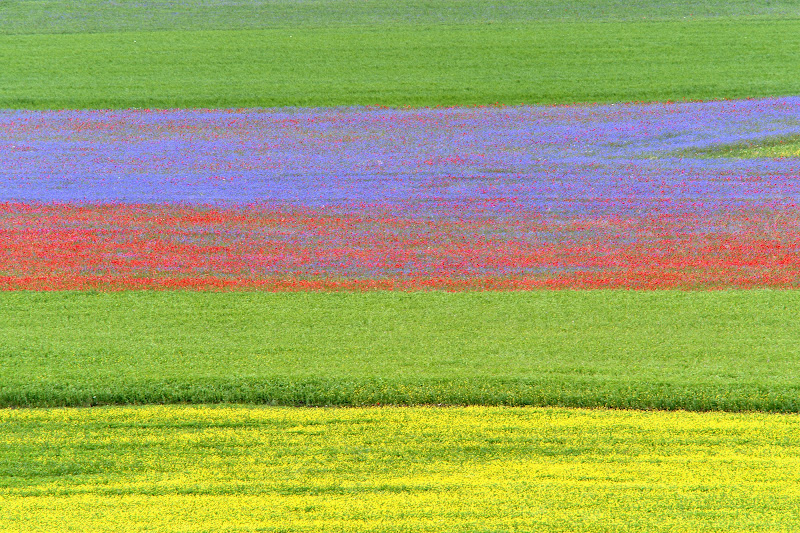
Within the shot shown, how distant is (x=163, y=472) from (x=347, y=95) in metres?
20.6

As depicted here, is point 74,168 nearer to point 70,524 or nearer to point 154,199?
point 154,199

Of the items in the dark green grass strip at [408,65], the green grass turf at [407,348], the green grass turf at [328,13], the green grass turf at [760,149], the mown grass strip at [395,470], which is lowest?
the mown grass strip at [395,470]

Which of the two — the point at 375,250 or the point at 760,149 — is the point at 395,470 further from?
the point at 760,149

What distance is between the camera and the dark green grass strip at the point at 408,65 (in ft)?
93.6

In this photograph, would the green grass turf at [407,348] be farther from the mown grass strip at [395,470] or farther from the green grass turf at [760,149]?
the green grass turf at [760,149]

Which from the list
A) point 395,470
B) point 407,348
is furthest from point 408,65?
point 395,470

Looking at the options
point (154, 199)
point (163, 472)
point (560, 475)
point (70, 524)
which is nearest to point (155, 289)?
point (154, 199)

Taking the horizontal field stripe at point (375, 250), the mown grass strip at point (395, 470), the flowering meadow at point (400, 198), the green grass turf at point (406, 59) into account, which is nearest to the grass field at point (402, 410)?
the mown grass strip at point (395, 470)

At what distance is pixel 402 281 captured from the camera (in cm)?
1568

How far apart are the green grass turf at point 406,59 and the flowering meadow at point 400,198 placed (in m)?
1.82

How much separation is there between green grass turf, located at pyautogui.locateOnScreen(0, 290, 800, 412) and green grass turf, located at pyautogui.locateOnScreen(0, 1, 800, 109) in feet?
47.9

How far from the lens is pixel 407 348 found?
12.9m

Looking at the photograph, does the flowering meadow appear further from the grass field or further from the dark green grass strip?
the dark green grass strip

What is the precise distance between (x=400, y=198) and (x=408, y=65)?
14.1 m
